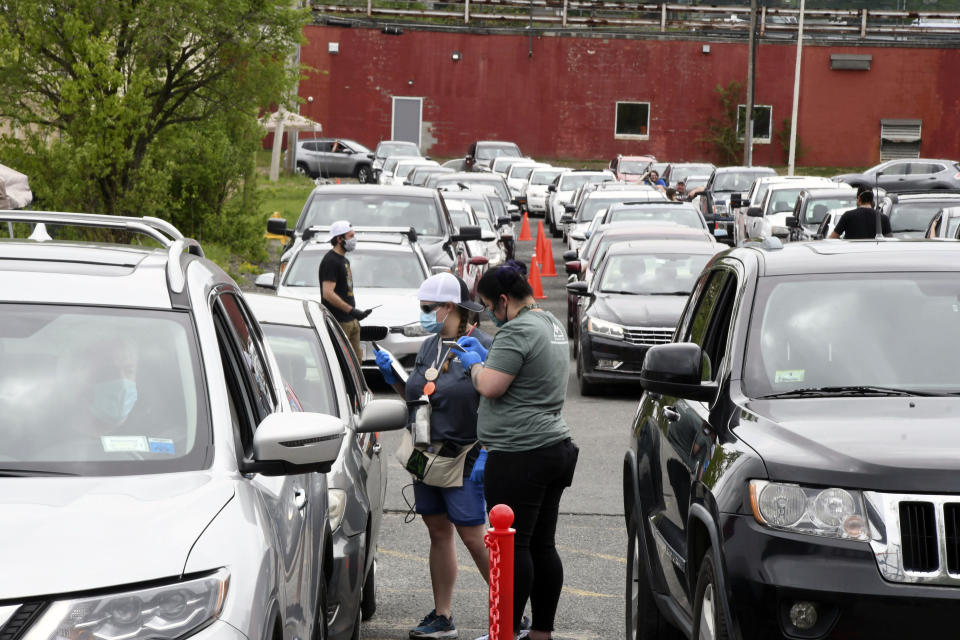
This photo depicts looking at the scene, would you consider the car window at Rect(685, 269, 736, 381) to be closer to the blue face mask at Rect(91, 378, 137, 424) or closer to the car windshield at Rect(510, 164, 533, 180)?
the blue face mask at Rect(91, 378, 137, 424)

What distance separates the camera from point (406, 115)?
5800cm

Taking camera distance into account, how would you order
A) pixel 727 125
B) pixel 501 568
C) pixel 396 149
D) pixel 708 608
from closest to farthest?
1. pixel 708 608
2. pixel 501 568
3. pixel 396 149
4. pixel 727 125

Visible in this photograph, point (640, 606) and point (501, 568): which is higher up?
point (501, 568)

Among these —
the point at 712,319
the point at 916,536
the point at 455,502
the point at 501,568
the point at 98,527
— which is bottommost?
the point at 455,502

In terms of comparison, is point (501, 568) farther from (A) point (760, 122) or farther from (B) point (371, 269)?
(A) point (760, 122)

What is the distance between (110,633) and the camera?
126 inches

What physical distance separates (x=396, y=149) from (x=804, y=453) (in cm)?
4753

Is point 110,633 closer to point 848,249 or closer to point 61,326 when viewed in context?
point 61,326

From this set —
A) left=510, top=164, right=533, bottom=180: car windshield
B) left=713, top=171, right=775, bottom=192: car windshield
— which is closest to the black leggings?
left=713, top=171, right=775, bottom=192: car windshield

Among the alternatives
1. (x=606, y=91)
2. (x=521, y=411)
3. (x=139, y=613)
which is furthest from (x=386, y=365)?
(x=606, y=91)

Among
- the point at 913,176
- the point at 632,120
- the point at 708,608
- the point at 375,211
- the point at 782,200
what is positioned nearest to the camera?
the point at 708,608

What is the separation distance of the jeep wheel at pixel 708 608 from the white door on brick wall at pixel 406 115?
176 ft

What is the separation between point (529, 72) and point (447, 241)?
39.9m

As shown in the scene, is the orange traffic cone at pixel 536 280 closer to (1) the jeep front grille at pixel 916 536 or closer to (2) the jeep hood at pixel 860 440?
(2) the jeep hood at pixel 860 440
